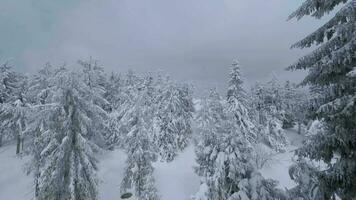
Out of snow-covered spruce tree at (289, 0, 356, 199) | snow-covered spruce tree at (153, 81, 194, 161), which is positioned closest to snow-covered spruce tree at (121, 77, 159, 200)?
snow-covered spruce tree at (153, 81, 194, 161)

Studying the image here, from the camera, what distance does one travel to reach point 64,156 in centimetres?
1672

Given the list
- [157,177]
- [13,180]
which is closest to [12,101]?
[13,180]

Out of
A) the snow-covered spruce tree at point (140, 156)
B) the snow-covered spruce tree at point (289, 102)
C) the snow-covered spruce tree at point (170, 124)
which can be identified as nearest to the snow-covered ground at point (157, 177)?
the snow-covered spruce tree at point (170, 124)

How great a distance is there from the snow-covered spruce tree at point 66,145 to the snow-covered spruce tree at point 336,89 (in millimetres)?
13282

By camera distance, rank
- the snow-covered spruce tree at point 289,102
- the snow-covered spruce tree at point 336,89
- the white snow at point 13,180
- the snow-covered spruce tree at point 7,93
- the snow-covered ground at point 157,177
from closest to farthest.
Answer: the snow-covered spruce tree at point 336,89
the white snow at point 13,180
the snow-covered ground at point 157,177
the snow-covered spruce tree at point 7,93
the snow-covered spruce tree at point 289,102

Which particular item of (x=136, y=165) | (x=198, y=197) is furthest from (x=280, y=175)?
(x=198, y=197)

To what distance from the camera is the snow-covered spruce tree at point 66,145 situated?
16531 millimetres

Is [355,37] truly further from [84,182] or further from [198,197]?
[84,182]

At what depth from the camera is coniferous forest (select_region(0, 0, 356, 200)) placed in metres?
6.90

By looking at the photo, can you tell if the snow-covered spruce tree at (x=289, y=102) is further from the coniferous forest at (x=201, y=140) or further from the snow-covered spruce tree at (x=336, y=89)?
the snow-covered spruce tree at (x=336, y=89)

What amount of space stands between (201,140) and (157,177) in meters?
21.9

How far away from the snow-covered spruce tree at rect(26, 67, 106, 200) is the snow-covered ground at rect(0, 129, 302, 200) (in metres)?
16.8

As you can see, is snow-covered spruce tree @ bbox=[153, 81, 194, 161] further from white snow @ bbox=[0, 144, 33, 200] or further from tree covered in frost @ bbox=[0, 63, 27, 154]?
tree covered in frost @ bbox=[0, 63, 27, 154]

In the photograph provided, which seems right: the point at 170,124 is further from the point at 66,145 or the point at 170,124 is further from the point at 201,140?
the point at 66,145
